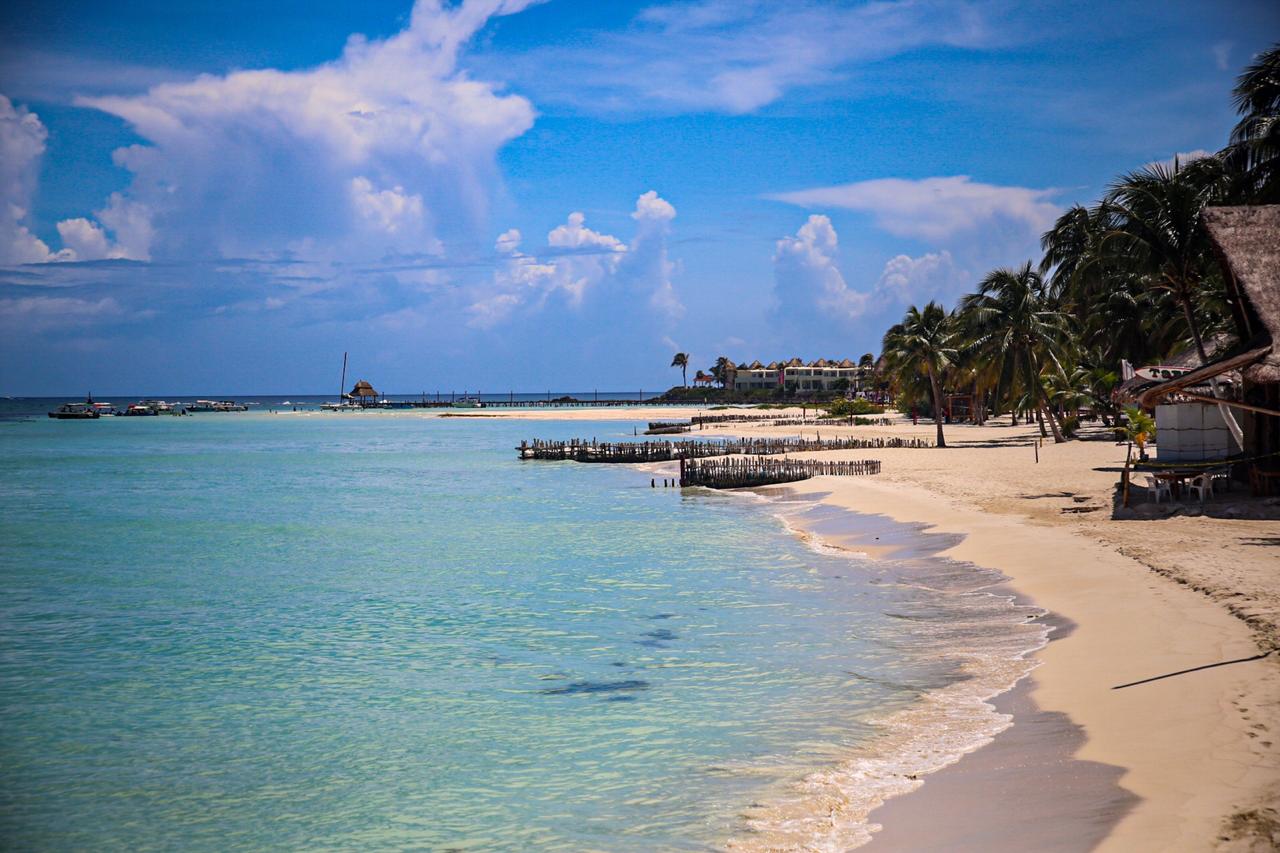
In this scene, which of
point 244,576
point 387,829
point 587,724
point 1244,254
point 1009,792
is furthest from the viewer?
point 244,576

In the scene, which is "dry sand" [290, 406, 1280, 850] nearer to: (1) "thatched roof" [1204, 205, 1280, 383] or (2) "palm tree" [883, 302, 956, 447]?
(1) "thatched roof" [1204, 205, 1280, 383]

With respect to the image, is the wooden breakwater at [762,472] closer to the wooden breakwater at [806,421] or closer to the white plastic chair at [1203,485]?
the white plastic chair at [1203,485]

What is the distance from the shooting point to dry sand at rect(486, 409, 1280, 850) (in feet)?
21.1

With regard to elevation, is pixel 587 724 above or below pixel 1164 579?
below

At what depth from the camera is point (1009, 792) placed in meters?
7.21

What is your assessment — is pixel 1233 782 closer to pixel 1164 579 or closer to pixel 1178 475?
pixel 1164 579

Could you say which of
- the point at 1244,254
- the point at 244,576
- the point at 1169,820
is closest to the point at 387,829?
the point at 1169,820

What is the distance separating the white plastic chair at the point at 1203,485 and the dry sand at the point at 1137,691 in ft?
2.24

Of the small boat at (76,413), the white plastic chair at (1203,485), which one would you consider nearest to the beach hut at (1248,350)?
the white plastic chair at (1203,485)

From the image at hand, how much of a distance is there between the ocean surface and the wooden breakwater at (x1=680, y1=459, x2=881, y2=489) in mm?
8524

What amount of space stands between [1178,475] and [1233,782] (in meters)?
15.5

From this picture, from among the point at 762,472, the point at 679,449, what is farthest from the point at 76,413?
the point at 762,472

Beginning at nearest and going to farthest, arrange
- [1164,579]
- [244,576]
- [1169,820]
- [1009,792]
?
[1169,820]
[1009,792]
[1164,579]
[244,576]

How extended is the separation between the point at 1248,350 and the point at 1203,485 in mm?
5075
